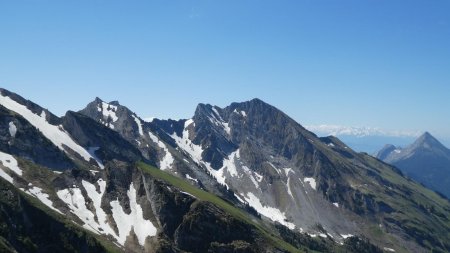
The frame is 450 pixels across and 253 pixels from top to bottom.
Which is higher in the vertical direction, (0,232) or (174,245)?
(174,245)

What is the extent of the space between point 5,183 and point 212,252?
268 ft

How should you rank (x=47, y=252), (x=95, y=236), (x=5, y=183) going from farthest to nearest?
(x=95, y=236), (x=5, y=183), (x=47, y=252)

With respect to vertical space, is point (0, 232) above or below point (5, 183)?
below

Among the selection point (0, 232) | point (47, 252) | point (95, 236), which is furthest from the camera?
point (95, 236)

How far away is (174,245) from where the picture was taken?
199m

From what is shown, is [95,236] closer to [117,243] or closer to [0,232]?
[117,243]

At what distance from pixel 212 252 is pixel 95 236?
4606cm

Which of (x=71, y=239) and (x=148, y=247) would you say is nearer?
(x=71, y=239)

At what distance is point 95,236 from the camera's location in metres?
189

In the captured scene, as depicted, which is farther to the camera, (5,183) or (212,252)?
(212,252)

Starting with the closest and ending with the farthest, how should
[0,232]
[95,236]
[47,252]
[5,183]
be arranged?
1. [0,232]
2. [47,252]
3. [5,183]
4. [95,236]

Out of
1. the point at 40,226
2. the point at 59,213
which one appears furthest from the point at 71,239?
the point at 59,213

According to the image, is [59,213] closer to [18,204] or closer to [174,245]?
[18,204]

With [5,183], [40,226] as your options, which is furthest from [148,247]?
[5,183]
